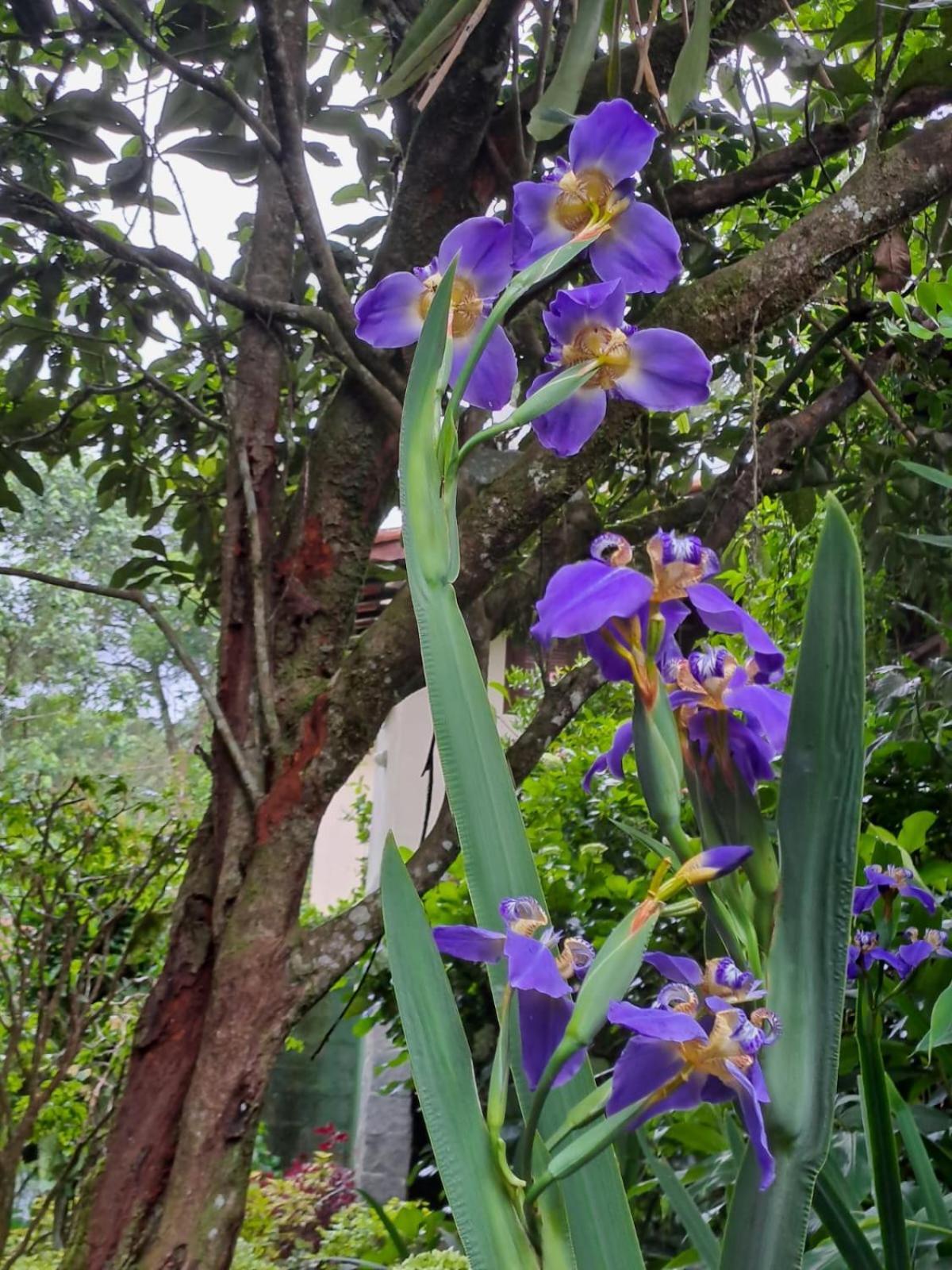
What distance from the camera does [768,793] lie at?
132 cm

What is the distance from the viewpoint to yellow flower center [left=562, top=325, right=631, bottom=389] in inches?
13.5

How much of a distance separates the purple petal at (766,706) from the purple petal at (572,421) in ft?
0.38

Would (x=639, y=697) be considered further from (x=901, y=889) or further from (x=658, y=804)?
(x=901, y=889)

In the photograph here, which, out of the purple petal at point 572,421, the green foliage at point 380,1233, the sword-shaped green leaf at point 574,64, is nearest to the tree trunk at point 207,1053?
the sword-shaped green leaf at point 574,64

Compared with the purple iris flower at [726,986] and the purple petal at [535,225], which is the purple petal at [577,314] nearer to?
the purple petal at [535,225]

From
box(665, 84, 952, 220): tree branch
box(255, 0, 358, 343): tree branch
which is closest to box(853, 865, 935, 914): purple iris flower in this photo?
box(255, 0, 358, 343): tree branch

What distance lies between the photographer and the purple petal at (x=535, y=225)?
0.36 metres

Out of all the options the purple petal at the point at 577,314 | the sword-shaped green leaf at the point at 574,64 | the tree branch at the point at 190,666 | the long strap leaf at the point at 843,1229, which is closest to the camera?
the purple petal at the point at 577,314

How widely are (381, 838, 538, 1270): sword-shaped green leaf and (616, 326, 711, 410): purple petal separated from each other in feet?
0.59

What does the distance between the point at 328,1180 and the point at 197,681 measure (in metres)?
2.89

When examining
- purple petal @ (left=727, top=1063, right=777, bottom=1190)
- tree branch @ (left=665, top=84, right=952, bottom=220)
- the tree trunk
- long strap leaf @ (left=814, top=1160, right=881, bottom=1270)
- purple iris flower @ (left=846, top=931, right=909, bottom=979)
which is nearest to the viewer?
purple petal @ (left=727, top=1063, right=777, bottom=1190)

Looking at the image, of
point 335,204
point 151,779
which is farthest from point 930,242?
point 151,779

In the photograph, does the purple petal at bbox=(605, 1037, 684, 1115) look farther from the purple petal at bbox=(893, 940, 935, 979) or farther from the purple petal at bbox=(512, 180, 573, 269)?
the purple petal at bbox=(893, 940, 935, 979)

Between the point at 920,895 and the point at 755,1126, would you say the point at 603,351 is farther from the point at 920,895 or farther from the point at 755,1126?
the point at 920,895
